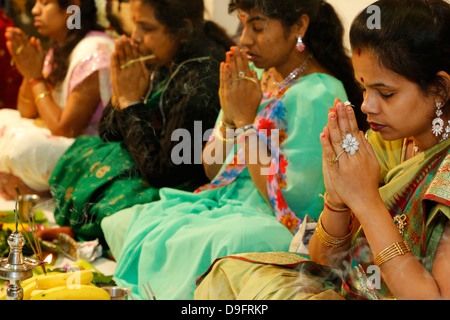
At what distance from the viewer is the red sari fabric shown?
2.14m

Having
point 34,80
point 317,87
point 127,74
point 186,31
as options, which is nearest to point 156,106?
point 127,74

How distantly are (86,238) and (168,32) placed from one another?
623mm

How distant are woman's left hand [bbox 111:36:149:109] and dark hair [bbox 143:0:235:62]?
112mm

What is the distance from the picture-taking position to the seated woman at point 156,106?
1816 millimetres

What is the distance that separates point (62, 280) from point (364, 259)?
1.98 feet

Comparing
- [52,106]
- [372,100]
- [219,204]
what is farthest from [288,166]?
[52,106]

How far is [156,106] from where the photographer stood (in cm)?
192

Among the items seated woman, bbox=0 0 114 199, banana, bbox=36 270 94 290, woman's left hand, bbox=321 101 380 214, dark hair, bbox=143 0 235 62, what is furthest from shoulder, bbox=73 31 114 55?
woman's left hand, bbox=321 101 380 214

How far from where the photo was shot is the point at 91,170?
6.82ft

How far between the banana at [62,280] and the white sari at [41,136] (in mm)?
718

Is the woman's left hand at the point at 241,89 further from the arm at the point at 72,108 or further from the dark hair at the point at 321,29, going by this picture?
the arm at the point at 72,108

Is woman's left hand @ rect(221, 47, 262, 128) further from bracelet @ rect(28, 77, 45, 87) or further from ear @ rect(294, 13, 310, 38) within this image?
bracelet @ rect(28, 77, 45, 87)

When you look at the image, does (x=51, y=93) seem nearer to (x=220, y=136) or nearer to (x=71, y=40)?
(x=71, y=40)

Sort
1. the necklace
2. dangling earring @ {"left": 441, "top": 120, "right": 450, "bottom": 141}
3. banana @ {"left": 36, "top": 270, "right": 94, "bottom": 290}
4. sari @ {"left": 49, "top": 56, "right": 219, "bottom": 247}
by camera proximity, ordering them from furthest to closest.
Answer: sari @ {"left": 49, "top": 56, "right": 219, "bottom": 247} < the necklace < banana @ {"left": 36, "top": 270, "right": 94, "bottom": 290} < dangling earring @ {"left": 441, "top": 120, "right": 450, "bottom": 141}
